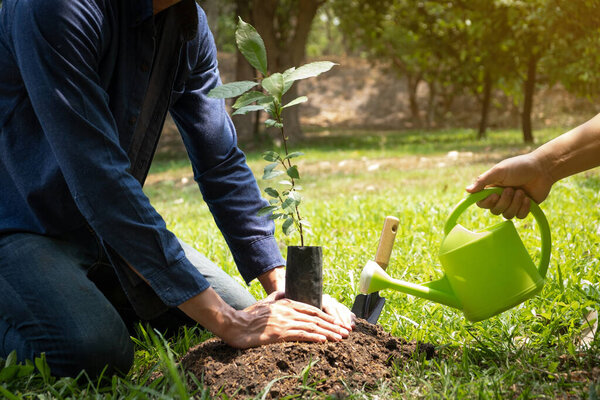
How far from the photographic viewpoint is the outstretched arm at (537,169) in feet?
6.37

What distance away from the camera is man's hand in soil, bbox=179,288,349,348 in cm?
183

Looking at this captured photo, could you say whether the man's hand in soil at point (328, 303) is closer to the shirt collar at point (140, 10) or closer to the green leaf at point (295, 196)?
the green leaf at point (295, 196)

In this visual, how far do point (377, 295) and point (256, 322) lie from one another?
2.12 feet

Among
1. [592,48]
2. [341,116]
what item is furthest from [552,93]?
[592,48]

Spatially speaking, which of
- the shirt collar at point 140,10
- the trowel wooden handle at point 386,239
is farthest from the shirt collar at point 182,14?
the trowel wooden handle at point 386,239

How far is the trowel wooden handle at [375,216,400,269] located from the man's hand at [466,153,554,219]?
0.99 feet

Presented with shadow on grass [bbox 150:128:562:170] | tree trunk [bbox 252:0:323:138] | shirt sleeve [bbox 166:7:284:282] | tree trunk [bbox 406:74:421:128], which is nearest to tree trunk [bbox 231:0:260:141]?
shadow on grass [bbox 150:128:562:170]

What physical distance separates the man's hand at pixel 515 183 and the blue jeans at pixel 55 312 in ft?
4.27

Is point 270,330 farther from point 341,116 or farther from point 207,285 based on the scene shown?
point 341,116

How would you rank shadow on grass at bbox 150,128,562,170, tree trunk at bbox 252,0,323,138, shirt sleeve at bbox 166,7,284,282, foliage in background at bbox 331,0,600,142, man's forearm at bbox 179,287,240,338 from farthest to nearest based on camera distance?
tree trunk at bbox 252,0,323,138 → shadow on grass at bbox 150,128,562,170 → foliage in background at bbox 331,0,600,142 → shirt sleeve at bbox 166,7,284,282 → man's forearm at bbox 179,287,240,338

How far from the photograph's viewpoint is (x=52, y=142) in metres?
1.75

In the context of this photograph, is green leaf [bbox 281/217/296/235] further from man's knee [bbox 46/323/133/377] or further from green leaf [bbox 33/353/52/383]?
green leaf [bbox 33/353/52/383]

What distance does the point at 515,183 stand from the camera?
1.95 metres

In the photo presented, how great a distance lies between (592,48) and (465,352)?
934 centimetres
